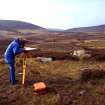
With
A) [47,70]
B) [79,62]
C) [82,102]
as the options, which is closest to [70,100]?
[82,102]

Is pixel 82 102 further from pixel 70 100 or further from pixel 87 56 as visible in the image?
pixel 87 56

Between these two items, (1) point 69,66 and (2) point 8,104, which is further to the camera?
(1) point 69,66

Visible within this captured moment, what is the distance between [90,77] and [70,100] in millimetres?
3204

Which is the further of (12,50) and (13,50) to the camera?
(12,50)

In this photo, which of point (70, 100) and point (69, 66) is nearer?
point (70, 100)

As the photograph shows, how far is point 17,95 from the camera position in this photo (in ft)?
36.2

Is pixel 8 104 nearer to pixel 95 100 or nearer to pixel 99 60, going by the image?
pixel 95 100

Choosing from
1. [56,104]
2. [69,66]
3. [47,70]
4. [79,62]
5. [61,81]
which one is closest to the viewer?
[56,104]

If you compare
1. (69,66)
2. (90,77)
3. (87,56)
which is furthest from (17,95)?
(87,56)

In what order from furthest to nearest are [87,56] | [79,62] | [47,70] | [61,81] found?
[87,56]
[79,62]
[47,70]
[61,81]

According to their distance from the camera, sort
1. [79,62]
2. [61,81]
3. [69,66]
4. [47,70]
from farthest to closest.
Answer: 1. [79,62]
2. [69,66]
3. [47,70]
4. [61,81]

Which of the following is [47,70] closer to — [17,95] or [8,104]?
[17,95]

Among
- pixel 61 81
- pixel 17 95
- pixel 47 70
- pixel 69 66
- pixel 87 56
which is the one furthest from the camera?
pixel 87 56

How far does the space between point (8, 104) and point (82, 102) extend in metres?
2.33
